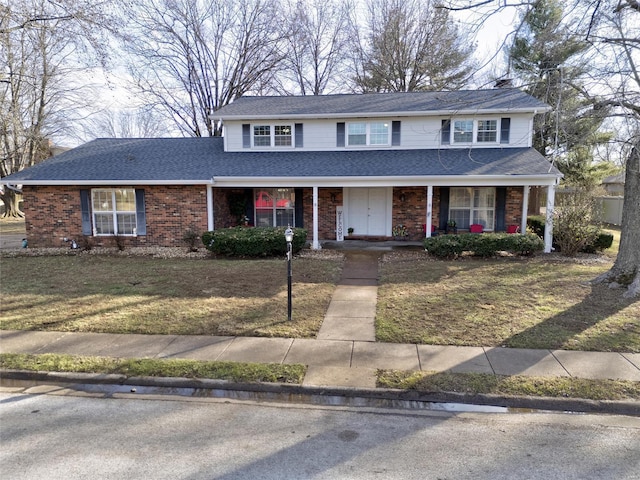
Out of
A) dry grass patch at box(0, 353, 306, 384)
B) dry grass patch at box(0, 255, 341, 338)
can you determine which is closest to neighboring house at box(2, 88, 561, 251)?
dry grass patch at box(0, 255, 341, 338)

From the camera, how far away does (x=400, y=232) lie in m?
16.0

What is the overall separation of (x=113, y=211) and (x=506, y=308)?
1343 cm

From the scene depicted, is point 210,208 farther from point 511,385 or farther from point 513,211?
point 511,385

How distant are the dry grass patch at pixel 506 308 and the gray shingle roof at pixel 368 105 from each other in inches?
271

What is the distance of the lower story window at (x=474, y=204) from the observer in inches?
618

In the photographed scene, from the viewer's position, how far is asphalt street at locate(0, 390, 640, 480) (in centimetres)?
333

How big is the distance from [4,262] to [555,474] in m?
14.7

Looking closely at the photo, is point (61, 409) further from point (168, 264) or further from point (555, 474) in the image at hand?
point (168, 264)

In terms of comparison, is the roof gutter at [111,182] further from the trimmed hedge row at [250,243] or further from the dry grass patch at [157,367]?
the dry grass patch at [157,367]

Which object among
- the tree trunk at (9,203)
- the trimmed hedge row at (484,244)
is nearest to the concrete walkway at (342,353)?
the trimmed hedge row at (484,244)

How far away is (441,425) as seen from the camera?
404 centimetres

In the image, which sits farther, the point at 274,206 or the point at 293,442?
the point at 274,206

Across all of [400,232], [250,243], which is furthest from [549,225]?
[250,243]

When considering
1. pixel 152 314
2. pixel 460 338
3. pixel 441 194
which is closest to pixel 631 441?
pixel 460 338
